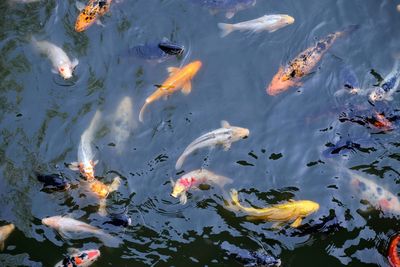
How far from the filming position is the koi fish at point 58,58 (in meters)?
6.69

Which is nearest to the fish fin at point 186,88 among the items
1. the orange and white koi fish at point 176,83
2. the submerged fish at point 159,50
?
the orange and white koi fish at point 176,83

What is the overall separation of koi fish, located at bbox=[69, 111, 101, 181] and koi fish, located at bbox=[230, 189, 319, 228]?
6.13ft

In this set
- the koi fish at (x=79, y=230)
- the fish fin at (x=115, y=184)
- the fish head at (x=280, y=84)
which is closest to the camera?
the koi fish at (x=79, y=230)

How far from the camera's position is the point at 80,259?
563cm

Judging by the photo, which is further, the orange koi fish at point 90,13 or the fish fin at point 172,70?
the orange koi fish at point 90,13

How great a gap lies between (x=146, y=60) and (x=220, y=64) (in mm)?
944

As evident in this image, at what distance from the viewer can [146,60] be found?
6805mm

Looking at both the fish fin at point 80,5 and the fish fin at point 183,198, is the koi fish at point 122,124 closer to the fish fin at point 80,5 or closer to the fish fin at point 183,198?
the fish fin at point 183,198

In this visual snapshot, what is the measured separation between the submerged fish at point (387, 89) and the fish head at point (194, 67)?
2.11 meters

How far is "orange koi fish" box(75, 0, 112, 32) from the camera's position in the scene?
7.00m

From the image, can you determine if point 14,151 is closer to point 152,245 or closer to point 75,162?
point 75,162

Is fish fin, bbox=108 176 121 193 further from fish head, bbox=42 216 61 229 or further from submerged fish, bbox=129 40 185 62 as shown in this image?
submerged fish, bbox=129 40 185 62

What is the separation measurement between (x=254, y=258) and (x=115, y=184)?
1788 mm

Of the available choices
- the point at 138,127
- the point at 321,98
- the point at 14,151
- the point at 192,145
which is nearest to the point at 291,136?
the point at 321,98
